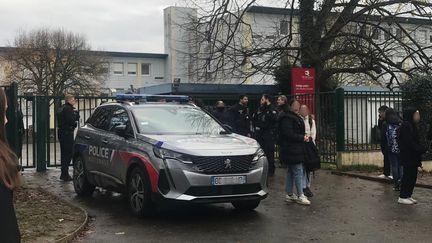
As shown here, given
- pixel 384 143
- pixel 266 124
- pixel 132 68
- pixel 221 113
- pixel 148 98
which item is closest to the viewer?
pixel 148 98

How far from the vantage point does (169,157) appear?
7.74 m

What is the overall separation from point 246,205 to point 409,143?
9.99 ft

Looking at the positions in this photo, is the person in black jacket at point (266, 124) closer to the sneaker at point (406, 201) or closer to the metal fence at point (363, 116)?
the metal fence at point (363, 116)

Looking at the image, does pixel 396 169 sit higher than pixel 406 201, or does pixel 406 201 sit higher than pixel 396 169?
pixel 396 169

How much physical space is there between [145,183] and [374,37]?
51.7 ft

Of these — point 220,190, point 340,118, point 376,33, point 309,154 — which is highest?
point 376,33

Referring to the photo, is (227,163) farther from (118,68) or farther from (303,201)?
(118,68)

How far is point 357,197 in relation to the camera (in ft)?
34.2

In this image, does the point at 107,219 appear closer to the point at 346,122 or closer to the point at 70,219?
the point at 70,219

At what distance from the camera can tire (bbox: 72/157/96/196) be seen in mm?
10289

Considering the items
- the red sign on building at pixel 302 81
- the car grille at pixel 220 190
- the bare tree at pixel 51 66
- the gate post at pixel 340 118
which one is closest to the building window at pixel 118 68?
the bare tree at pixel 51 66

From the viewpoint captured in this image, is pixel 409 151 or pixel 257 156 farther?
pixel 409 151

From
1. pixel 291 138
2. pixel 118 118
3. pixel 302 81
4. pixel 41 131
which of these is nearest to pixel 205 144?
pixel 291 138

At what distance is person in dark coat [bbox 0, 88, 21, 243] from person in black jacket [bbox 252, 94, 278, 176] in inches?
392
